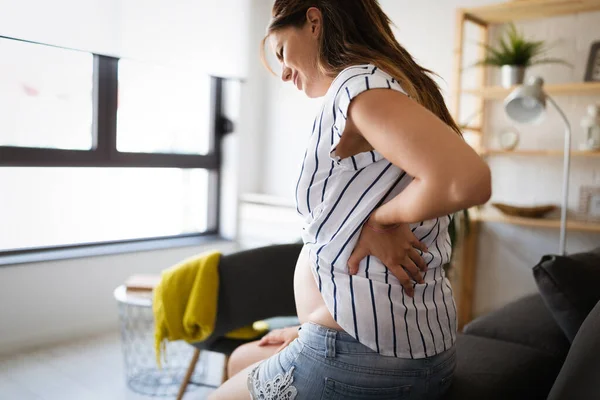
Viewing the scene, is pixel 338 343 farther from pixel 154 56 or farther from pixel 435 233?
pixel 154 56

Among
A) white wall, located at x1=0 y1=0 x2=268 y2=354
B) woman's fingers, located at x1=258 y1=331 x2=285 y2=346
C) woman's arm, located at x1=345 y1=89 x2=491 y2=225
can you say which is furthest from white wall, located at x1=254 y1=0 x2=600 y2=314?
woman's arm, located at x1=345 y1=89 x2=491 y2=225

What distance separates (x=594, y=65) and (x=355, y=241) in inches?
108

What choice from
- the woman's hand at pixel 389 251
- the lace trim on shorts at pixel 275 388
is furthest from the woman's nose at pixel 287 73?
the lace trim on shorts at pixel 275 388

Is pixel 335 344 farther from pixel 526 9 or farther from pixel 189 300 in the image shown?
pixel 526 9

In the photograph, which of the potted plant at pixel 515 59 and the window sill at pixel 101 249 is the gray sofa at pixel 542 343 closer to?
the potted plant at pixel 515 59

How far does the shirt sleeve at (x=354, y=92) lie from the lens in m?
0.76

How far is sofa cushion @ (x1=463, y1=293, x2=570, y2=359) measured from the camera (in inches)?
67.8

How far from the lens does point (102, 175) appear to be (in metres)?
3.54

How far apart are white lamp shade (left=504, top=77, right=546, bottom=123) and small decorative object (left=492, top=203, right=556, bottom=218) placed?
589mm

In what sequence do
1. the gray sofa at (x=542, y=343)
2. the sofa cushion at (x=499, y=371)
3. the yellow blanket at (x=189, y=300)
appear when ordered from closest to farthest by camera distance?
the gray sofa at (x=542, y=343)
the sofa cushion at (x=499, y=371)
the yellow blanket at (x=189, y=300)

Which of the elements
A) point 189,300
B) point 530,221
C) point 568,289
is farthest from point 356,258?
point 530,221

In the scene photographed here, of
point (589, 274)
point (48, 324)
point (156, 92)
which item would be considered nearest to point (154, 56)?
point (156, 92)

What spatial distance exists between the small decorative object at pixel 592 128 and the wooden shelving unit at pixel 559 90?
0.10 metres

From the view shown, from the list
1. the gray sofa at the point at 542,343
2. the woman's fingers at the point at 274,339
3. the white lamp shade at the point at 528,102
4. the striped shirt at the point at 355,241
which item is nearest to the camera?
the striped shirt at the point at 355,241
